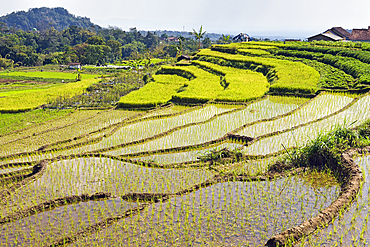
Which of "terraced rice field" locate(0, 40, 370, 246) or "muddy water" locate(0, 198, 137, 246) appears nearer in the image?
"terraced rice field" locate(0, 40, 370, 246)

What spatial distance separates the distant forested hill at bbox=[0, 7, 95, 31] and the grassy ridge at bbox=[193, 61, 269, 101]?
156601 mm

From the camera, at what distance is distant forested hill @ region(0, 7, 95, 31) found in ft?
524

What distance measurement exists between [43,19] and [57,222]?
189077mm

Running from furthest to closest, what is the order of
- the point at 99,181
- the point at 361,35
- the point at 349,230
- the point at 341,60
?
the point at 361,35
the point at 341,60
the point at 99,181
the point at 349,230

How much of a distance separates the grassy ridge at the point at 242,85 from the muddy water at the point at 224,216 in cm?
799

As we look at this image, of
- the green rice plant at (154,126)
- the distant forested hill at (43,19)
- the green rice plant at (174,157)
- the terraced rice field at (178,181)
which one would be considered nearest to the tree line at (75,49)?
the green rice plant at (154,126)

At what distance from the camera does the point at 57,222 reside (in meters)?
5.29

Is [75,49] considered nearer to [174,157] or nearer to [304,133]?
[174,157]

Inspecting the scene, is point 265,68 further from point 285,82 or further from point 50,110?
point 50,110

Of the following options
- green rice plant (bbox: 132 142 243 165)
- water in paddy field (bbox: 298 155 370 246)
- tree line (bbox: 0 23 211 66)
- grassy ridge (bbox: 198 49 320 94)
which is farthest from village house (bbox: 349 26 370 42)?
water in paddy field (bbox: 298 155 370 246)

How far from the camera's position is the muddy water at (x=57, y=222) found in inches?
192

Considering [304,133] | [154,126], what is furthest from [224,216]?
[154,126]

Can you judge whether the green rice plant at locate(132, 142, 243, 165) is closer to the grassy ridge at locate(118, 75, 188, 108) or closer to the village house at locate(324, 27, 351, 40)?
the grassy ridge at locate(118, 75, 188, 108)

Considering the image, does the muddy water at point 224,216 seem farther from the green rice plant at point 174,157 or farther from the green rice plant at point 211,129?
the green rice plant at point 211,129
